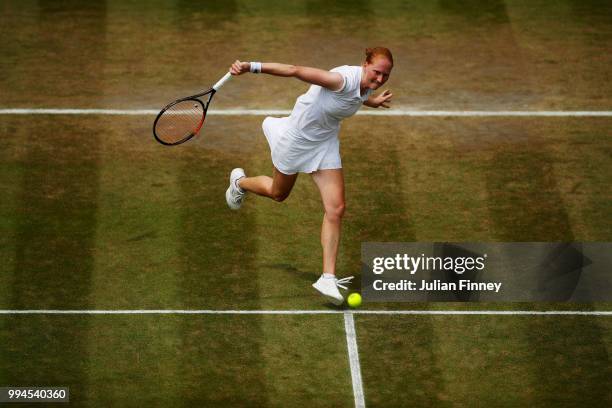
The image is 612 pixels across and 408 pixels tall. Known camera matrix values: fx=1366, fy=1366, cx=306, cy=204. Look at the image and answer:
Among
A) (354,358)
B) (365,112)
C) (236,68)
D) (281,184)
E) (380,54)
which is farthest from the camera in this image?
(365,112)

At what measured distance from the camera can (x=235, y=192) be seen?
13.1m

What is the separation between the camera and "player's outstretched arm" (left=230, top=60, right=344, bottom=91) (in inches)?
439

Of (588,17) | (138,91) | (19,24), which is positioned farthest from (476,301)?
(19,24)

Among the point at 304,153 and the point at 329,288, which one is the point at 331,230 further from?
the point at 304,153

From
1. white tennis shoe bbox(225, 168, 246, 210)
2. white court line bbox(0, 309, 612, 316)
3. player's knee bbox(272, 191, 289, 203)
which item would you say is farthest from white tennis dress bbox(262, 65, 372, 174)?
white court line bbox(0, 309, 612, 316)

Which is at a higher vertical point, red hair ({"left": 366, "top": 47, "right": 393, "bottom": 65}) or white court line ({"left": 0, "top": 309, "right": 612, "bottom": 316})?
red hair ({"left": 366, "top": 47, "right": 393, "bottom": 65})

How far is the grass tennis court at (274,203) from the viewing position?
1111cm

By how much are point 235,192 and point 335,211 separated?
1.47 meters

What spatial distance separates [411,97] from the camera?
1577 centimetres

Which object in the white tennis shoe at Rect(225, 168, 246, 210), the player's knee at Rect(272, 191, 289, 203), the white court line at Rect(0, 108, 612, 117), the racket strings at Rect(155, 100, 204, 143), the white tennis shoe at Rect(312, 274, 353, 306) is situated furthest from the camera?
the white court line at Rect(0, 108, 612, 117)

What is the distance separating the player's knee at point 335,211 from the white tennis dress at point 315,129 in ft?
1.17

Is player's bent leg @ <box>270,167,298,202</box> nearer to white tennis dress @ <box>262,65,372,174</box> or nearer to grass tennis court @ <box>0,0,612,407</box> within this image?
white tennis dress @ <box>262,65,372,174</box>

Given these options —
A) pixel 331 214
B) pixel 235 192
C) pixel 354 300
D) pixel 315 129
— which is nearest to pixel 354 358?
pixel 354 300

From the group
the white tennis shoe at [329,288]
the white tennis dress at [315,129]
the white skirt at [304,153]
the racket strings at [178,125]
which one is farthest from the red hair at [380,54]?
the racket strings at [178,125]
